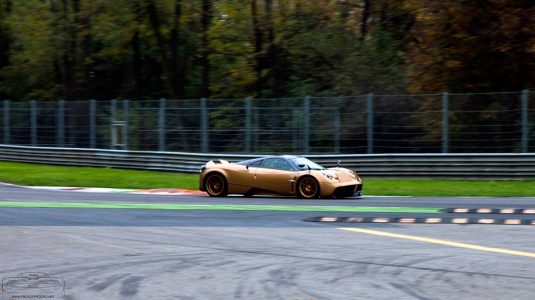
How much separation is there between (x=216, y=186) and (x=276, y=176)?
162cm

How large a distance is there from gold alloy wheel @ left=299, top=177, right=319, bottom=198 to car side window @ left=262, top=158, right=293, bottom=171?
485 mm

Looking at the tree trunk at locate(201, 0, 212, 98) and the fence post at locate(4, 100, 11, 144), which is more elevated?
the tree trunk at locate(201, 0, 212, 98)

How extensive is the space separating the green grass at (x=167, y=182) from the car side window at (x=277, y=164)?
261 centimetres

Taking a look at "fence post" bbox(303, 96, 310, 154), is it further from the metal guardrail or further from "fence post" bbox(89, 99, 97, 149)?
"fence post" bbox(89, 99, 97, 149)

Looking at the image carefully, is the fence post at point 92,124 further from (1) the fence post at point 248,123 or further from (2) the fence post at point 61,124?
(1) the fence post at point 248,123

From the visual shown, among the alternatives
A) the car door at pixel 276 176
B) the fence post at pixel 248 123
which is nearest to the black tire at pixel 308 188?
the car door at pixel 276 176

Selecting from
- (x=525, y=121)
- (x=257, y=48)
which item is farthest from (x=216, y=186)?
(x=257, y=48)

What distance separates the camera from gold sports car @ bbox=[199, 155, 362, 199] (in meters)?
18.8

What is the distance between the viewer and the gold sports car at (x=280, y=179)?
739 inches

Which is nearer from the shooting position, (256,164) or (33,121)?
(256,164)

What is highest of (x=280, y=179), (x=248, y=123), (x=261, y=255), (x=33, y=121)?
(x=33, y=121)

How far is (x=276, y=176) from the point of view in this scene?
19.4 m

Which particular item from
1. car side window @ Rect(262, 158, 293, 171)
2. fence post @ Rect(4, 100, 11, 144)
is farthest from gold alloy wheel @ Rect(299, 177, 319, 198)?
fence post @ Rect(4, 100, 11, 144)

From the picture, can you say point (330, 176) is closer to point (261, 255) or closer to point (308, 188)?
point (308, 188)
